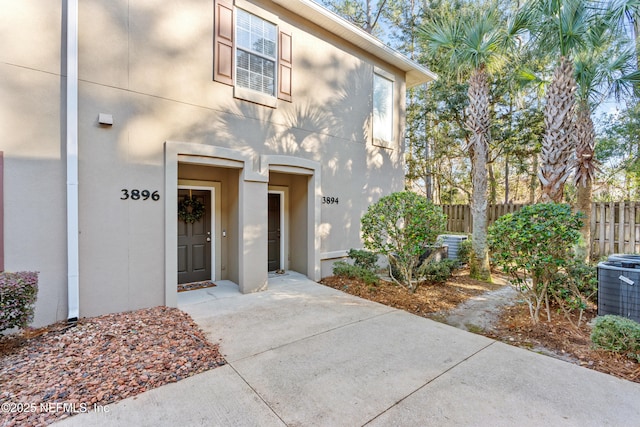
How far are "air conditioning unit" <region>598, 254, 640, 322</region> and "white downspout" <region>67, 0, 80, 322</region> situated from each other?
7880 millimetres

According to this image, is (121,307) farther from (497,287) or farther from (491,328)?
(497,287)

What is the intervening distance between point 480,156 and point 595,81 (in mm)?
3380

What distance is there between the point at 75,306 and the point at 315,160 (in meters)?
5.29

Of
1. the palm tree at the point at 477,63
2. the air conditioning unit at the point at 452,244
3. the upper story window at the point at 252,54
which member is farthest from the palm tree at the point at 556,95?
the upper story window at the point at 252,54

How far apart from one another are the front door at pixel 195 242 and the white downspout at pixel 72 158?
2.21 m

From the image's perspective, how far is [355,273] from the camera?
6.88 metres

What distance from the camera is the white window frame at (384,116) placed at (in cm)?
867

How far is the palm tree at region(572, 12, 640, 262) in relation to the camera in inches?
273

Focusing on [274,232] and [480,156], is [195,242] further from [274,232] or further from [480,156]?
[480,156]

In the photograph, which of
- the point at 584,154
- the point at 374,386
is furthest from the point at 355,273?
the point at 584,154

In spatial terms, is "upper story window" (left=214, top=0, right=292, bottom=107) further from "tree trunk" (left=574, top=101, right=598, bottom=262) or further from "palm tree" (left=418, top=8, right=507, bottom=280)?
"tree trunk" (left=574, top=101, right=598, bottom=262)

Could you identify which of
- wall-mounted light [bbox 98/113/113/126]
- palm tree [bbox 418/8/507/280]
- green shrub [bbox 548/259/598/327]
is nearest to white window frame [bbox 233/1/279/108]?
wall-mounted light [bbox 98/113/113/126]

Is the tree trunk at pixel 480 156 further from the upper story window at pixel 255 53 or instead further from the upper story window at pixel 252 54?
the upper story window at pixel 255 53

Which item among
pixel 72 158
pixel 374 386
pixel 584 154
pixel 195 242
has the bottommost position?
pixel 374 386
